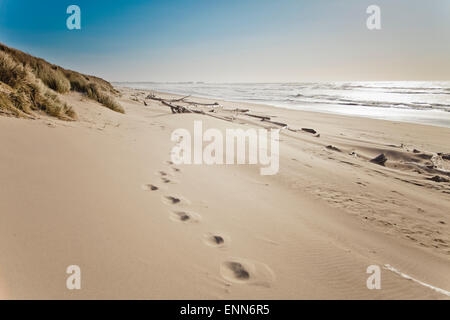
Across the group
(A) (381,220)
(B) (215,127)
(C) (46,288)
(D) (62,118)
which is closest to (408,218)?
(A) (381,220)

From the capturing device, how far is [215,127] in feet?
22.1

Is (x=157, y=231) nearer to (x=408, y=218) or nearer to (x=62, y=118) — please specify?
(x=408, y=218)

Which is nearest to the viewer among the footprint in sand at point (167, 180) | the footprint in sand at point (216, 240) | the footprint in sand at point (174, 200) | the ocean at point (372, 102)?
the footprint in sand at point (216, 240)

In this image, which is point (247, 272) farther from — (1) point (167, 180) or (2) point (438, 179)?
(2) point (438, 179)

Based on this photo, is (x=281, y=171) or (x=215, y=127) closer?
(x=281, y=171)

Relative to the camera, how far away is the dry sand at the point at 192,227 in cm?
128

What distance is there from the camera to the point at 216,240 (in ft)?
5.91

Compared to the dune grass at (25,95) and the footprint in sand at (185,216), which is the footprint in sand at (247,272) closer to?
the footprint in sand at (185,216)

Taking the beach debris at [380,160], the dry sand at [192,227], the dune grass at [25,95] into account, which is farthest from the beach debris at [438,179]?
the dune grass at [25,95]

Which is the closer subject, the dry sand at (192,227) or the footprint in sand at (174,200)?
the dry sand at (192,227)

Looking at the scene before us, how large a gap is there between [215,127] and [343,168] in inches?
148

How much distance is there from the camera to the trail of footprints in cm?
144

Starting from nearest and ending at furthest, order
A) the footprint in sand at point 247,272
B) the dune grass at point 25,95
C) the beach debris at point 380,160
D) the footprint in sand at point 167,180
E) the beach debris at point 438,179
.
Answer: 1. the footprint in sand at point 247,272
2. the footprint in sand at point 167,180
3. the dune grass at point 25,95
4. the beach debris at point 438,179
5. the beach debris at point 380,160

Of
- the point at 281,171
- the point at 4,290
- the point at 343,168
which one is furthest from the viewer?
the point at 343,168
